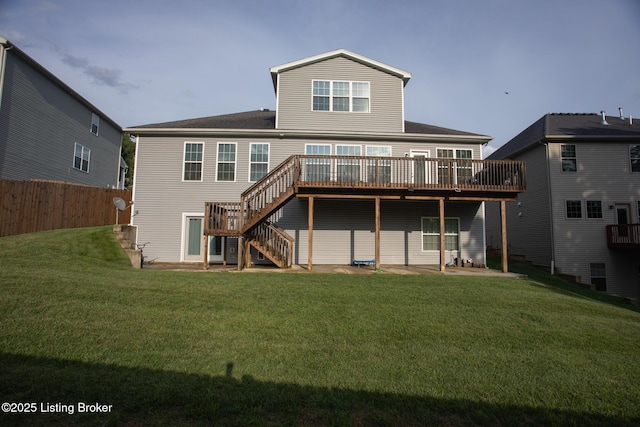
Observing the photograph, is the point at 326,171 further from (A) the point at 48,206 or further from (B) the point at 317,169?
(A) the point at 48,206

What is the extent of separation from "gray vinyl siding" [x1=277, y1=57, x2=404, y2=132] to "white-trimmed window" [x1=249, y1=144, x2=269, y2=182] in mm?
1330

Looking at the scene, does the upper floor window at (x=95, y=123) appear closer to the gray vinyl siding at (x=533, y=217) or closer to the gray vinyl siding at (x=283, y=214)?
the gray vinyl siding at (x=283, y=214)

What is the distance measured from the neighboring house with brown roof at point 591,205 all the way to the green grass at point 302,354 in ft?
31.3

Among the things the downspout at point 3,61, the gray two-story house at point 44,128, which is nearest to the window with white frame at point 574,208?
the gray two-story house at point 44,128

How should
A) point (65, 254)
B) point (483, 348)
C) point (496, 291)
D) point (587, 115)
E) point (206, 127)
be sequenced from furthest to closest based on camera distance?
point (587, 115) → point (206, 127) → point (65, 254) → point (496, 291) → point (483, 348)

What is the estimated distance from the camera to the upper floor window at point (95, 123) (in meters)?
18.8

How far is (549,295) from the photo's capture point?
323 inches

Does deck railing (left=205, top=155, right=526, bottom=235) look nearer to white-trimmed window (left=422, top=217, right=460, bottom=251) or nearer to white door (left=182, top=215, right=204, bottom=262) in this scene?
white-trimmed window (left=422, top=217, right=460, bottom=251)

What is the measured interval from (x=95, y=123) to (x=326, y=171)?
1604cm

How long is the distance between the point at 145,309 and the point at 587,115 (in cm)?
2368

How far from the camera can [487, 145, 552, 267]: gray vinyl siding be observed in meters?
15.9

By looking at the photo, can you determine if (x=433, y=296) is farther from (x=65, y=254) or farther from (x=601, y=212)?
(x=601, y=212)

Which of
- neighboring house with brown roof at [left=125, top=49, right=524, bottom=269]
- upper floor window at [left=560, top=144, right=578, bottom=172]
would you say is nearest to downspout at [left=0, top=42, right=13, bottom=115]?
neighboring house with brown roof at [left=125, top=49, right=524, bottom=269]

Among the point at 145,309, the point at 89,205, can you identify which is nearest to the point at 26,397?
the point at 145,309
